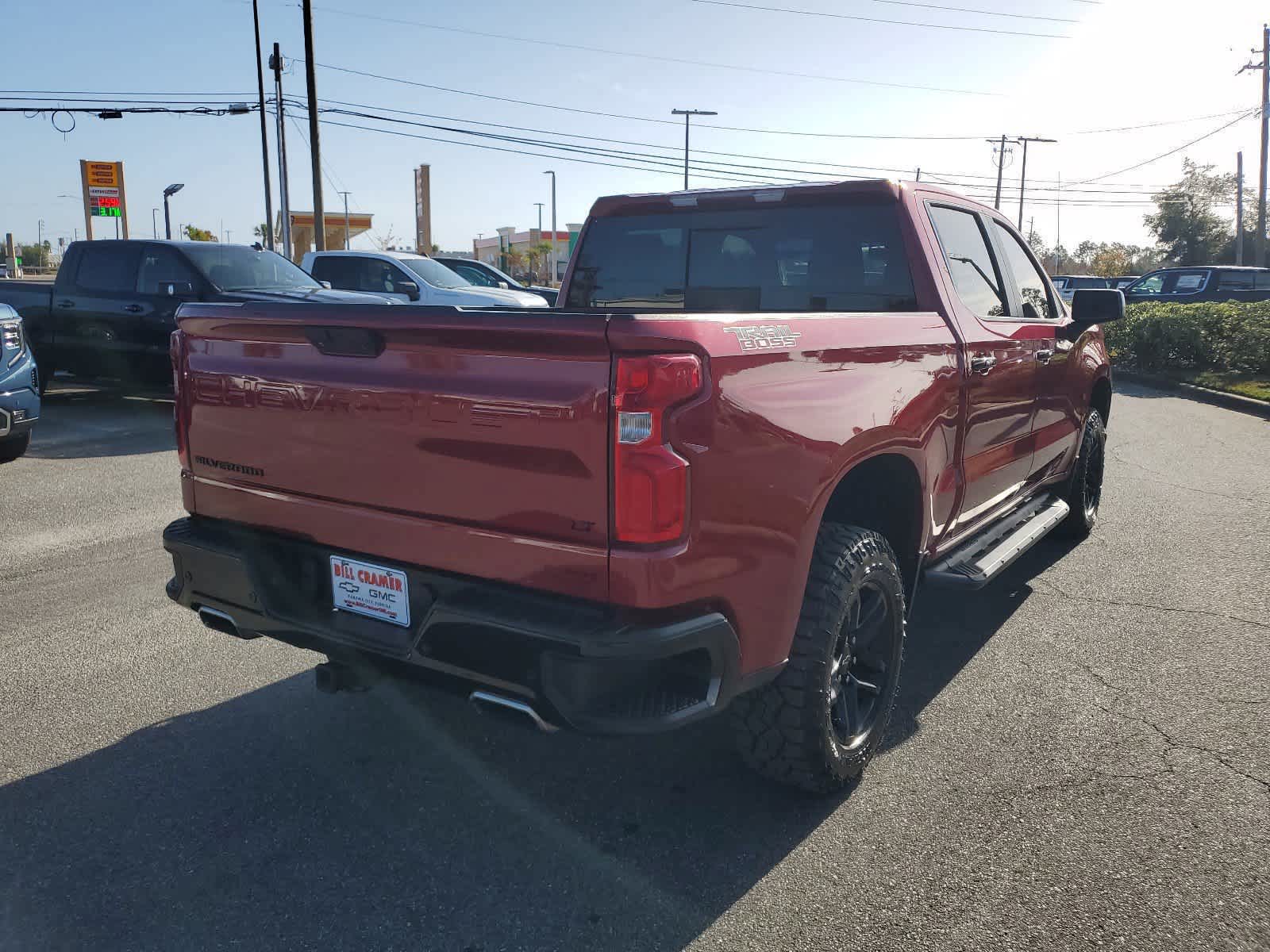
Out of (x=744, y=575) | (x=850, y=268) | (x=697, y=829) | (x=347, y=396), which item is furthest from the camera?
(x=850, y=268)

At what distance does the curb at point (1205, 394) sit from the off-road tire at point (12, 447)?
13.0m

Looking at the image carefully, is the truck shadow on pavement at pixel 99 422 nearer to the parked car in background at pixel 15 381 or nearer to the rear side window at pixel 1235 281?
the parked car in background at pixel 15 381

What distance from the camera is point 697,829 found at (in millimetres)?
2961

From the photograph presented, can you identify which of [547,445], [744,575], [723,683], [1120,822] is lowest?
[1120,822]

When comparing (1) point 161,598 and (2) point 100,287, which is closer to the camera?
(1) point 161,598

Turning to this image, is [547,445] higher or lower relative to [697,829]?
higher

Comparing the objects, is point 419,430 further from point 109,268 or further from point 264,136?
point 264,136

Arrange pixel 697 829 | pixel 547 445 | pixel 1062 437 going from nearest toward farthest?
pixel 547 445 < pixel 697 829 < pixel 1062 437

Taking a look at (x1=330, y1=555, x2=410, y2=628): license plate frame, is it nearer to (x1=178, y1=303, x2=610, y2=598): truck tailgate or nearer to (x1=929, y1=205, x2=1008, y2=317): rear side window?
(x1=178, y1=303, x2=610, y2=598): truck tailgate

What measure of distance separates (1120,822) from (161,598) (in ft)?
14.1

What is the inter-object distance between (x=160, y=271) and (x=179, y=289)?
1.62ft

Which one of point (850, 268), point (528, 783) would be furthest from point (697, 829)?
point (850, 268)

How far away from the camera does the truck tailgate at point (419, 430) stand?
91.9 inches

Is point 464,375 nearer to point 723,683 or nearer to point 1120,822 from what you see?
point 723,683
